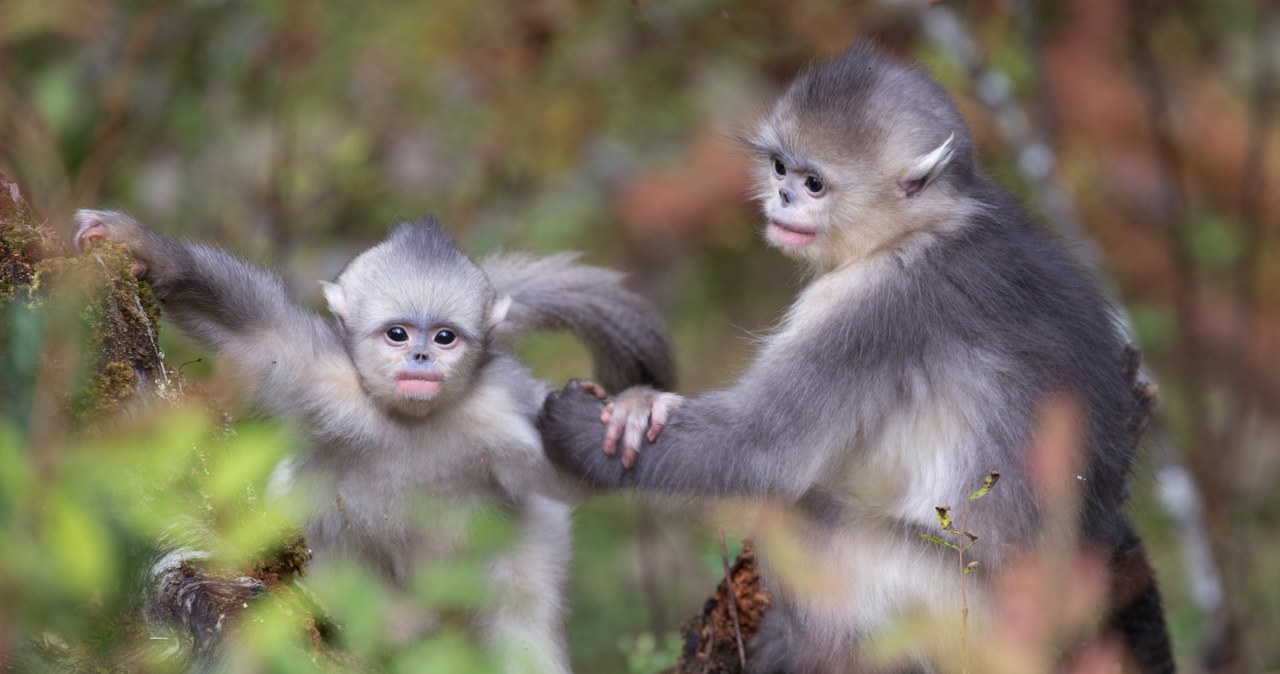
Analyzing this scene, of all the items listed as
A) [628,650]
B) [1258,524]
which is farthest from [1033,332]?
[1258,524]

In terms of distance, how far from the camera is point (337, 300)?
466 centimetres

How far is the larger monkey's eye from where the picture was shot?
15.0 feet

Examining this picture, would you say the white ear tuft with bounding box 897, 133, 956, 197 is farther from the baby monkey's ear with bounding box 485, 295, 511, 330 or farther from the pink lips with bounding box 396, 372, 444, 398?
the pink lips with bounding box 396, 372, 444, 398

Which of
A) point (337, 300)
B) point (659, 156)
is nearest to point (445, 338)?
point (337, 300)

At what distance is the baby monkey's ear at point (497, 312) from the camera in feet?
15.6

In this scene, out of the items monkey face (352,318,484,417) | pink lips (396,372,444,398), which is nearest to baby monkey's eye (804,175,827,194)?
monkey face (352,318,484,417)

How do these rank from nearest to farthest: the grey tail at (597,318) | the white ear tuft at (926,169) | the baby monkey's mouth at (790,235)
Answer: the white ear tuft at (926,169)
the baby monkey's mouth at (790,235)
the grey tail at (597,318)

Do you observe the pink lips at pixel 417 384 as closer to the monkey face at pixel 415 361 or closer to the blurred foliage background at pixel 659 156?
the monkey face at pixel 415 361

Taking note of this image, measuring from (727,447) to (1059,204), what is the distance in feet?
11.5

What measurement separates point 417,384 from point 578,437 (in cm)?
61

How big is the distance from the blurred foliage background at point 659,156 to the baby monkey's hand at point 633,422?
291mm

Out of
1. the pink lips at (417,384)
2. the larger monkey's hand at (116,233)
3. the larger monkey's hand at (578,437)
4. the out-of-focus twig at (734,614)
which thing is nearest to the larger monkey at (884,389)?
the larger monkey's hand at (578,437)

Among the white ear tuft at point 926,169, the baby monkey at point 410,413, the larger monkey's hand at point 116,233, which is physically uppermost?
the white ear tuft at point 926,169

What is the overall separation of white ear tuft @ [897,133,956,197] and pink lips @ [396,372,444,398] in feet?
5.78
